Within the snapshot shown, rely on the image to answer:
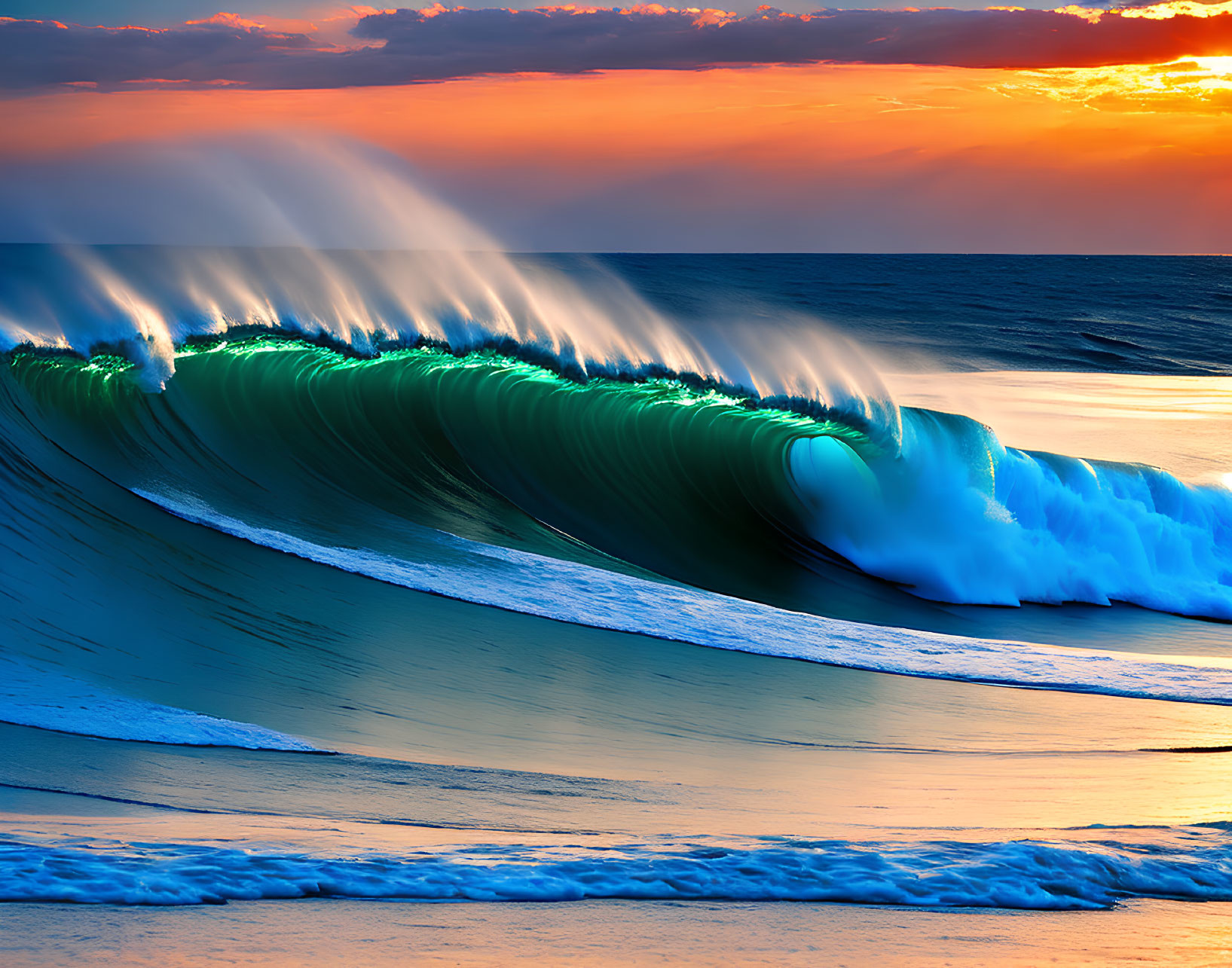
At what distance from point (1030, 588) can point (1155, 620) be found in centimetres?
87

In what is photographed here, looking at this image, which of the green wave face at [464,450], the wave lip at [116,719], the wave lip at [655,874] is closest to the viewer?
the wave lip at [655,874]

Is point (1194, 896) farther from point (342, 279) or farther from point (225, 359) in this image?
point (342, 279)

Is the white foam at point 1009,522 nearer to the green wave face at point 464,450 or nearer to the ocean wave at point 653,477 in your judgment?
the ocean wave at point 653,477

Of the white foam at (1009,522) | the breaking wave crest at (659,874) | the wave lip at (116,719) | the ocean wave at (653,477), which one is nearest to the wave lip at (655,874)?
the breaking wave crest at (659,874)

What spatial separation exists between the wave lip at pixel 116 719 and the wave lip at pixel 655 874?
1173 millimetres

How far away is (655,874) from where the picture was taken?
2133mm

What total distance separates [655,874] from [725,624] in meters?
3.51

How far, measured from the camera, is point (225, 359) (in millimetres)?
8562

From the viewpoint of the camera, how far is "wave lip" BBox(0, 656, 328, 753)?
3.22m

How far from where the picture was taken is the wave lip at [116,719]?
127 inches

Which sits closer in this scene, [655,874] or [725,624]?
[655,874]

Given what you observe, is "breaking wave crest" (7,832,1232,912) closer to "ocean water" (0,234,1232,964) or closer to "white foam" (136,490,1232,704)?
"ocean water" (0,234,1232,964)

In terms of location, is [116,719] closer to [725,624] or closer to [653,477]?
[725,624]

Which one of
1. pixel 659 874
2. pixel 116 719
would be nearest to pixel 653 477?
pixel 116 719
